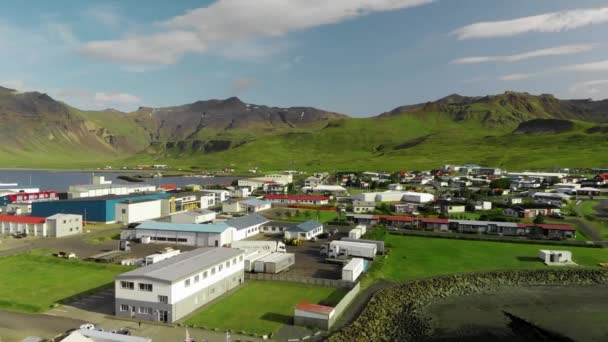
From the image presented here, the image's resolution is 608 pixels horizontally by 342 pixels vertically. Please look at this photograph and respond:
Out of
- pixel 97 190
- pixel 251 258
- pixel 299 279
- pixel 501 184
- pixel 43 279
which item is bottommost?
pixel 43 279

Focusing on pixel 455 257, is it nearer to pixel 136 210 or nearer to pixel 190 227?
pixel 190 227

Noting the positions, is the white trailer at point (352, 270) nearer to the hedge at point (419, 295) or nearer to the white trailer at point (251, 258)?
the hedge at point (419, 295)

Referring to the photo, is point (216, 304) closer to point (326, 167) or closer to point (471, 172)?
point (471, 172)

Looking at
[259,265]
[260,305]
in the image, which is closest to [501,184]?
[259,265]

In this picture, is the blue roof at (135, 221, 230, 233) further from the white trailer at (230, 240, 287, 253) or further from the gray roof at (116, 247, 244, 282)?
the gray roof at (116, 247, 244, 282)

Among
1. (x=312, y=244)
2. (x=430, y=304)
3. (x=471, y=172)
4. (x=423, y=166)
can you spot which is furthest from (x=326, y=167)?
(x=430, y=304)

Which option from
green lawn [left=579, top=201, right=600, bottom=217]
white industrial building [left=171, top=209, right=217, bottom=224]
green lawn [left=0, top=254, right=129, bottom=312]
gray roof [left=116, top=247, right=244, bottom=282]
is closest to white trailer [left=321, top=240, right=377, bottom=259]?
gray roof [left=116, top=247, right=244, bottom=282]
